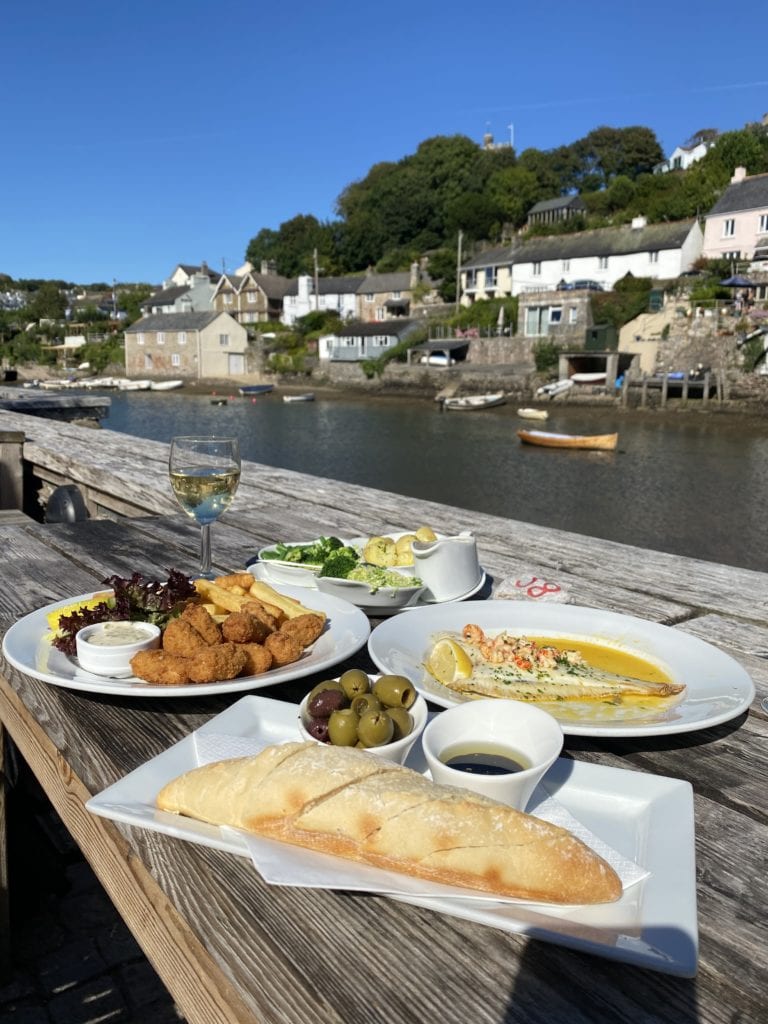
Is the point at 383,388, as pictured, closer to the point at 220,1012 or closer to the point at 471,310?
the point at 471,310

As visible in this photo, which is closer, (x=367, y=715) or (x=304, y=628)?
(x=367, y=715)

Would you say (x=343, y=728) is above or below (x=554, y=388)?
above

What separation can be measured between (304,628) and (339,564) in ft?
2.02

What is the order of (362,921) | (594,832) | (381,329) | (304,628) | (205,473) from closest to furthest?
(362,921)
(594,832)
(304,628)
(205,473)
(381,329)

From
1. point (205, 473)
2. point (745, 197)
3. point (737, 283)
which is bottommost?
point (205, 473)

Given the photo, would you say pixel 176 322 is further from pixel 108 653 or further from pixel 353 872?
pixel 353 872

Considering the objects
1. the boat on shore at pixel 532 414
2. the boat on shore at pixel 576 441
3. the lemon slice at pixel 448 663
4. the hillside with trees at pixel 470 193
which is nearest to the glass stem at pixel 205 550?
the lemon slice at pixel 448 663

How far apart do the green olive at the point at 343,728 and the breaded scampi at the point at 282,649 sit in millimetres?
587

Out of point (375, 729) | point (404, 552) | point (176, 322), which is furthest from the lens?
point (176, 322)

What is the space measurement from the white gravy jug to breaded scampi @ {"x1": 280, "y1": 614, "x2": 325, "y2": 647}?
0.63 m

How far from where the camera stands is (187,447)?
8.95ft

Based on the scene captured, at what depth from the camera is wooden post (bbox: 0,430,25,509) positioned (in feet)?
25.4

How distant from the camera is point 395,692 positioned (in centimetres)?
164

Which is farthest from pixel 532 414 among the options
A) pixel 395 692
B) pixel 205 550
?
pixel 395 692
